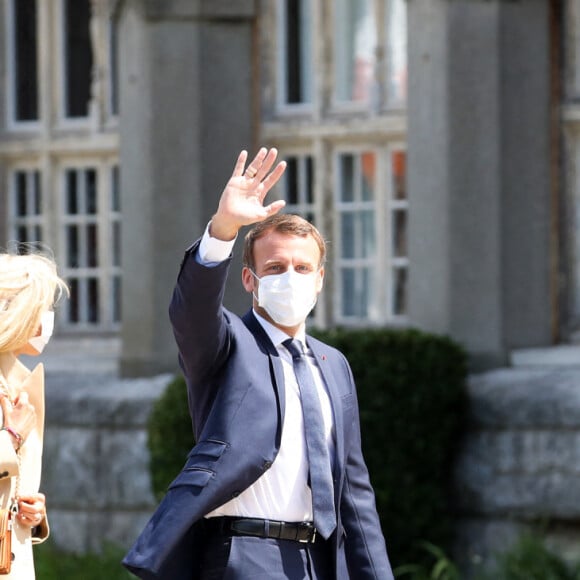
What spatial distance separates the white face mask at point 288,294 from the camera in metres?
4.37

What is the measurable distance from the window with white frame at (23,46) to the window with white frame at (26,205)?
39cm

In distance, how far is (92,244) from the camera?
10.2 metres

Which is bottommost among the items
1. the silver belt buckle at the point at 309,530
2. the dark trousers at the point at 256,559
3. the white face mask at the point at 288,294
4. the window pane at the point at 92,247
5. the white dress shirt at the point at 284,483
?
the dark trousers at the point at 256,559

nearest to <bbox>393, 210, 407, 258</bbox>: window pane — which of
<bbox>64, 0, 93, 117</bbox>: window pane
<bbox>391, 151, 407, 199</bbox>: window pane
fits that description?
<bbox>391, 151, 407, 199</bbox>: window pane

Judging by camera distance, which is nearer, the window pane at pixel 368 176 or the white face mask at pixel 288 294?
the white face mask at pixel 288 294

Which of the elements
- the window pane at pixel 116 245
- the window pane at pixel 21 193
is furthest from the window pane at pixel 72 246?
the window pane at pixel 21 193

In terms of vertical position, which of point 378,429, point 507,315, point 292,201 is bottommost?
point 378,429

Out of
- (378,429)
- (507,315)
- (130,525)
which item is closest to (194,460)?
(378,429)

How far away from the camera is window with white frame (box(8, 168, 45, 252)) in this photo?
1031 cm

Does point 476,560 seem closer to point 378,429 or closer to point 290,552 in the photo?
point 378,429

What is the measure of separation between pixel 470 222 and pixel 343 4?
167 cm

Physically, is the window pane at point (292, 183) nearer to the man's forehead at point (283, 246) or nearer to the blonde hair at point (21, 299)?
the blonde hair at point (21, 299)

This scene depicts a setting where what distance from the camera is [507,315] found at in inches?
331

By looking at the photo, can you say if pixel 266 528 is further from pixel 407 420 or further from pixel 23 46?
pixel 23 46
